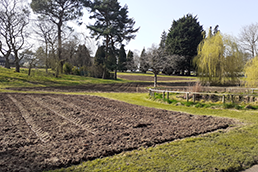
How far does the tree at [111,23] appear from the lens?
127 ft

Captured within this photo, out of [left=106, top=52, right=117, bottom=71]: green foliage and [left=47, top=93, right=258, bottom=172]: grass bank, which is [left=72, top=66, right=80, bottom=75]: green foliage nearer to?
[left=106, top=52, right=117, bottom=71]: green foliage

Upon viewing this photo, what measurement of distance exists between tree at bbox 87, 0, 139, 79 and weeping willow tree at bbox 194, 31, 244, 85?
1988 centimetres

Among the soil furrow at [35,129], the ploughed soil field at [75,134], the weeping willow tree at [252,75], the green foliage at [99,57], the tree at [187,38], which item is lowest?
the soil furrow at [35,129]

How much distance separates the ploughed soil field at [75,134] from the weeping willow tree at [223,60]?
1656cm

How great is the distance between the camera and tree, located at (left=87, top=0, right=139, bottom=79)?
38.7m

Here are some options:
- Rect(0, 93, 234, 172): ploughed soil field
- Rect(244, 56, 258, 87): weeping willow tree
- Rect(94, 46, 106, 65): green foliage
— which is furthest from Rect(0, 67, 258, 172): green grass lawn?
Rect(94, 46, 106, 65): green foliage

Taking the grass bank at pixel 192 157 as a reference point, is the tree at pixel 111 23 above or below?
above

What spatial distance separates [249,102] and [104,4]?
34.7 metres

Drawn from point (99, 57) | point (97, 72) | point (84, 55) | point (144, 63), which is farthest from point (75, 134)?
point (97, 72)

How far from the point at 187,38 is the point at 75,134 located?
173 feet

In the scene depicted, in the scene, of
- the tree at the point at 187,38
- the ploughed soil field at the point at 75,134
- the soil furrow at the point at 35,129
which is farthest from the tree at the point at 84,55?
the soil furrow at the point at 35,129

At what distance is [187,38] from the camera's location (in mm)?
53719

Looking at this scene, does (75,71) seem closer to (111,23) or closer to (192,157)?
(111,23)

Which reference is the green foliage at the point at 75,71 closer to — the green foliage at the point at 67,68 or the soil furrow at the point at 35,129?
the green foliage at the point at 67,68
